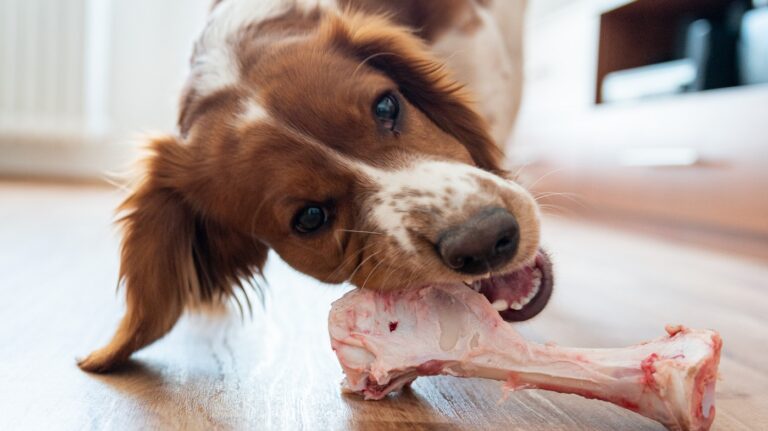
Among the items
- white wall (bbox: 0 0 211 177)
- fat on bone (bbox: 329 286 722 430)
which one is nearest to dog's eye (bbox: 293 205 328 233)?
fat on bone (bbox: 329 286 722 430)

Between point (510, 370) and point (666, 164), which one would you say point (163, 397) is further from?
point (666, 164)

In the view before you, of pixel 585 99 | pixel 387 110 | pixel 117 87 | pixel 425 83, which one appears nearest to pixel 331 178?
pixel 387 110

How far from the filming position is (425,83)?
5.28ft

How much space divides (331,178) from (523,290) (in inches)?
14.3

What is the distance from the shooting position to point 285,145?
4.36 ft

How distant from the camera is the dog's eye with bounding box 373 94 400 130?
1387 mm

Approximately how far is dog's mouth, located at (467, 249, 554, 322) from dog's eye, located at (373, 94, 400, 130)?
0.32 m

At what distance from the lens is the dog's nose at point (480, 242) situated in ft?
3.79

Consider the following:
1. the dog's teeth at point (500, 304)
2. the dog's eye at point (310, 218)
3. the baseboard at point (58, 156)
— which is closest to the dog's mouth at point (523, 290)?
the dog's teeth at point (500, 304)

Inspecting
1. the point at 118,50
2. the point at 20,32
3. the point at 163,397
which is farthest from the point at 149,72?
the point at 163,397

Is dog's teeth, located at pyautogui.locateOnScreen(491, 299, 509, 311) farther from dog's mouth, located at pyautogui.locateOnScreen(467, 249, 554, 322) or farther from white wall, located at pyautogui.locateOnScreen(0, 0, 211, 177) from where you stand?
white wall, located at pyautogui.locateOnScreen(0, 0, 211, 177)

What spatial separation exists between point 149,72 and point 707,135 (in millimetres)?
4317

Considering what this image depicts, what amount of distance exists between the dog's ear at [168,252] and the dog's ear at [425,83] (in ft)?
1.33

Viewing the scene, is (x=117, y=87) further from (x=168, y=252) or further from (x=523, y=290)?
(x=523, y=290)
